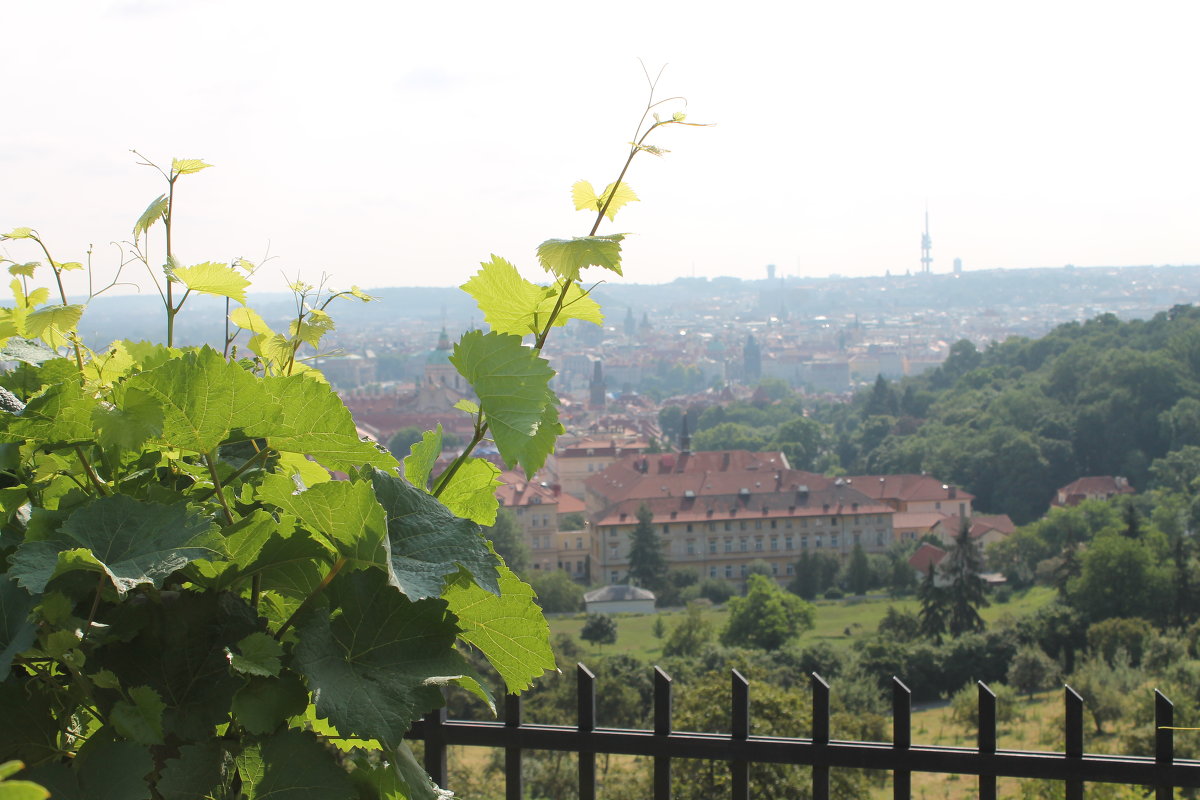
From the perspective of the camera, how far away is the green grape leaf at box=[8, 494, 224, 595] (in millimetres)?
317

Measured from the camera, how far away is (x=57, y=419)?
0.38 m

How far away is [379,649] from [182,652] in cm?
7

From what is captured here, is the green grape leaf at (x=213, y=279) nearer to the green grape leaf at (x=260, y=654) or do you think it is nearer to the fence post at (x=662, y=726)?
the green grape leaf at (x=260, y=654)

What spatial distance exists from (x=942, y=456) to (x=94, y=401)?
32957 mm

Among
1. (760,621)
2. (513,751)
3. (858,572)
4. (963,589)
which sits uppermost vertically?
(513,751)

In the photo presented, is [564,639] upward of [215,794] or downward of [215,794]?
downward

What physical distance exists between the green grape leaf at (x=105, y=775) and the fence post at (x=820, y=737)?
0.90 m

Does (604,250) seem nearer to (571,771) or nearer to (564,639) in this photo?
(571,771)

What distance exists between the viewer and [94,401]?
1.27 ft

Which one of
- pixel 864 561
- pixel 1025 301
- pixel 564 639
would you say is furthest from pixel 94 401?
pixel 1025 301

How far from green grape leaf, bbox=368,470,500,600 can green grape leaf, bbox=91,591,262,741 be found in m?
0.07

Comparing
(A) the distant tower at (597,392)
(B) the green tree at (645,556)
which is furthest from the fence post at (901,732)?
(A) the distant tower at (597,392)

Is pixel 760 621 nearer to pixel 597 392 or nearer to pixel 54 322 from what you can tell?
pixel 54 322

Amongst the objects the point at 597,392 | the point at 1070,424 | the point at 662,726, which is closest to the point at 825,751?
the point at 662,726
